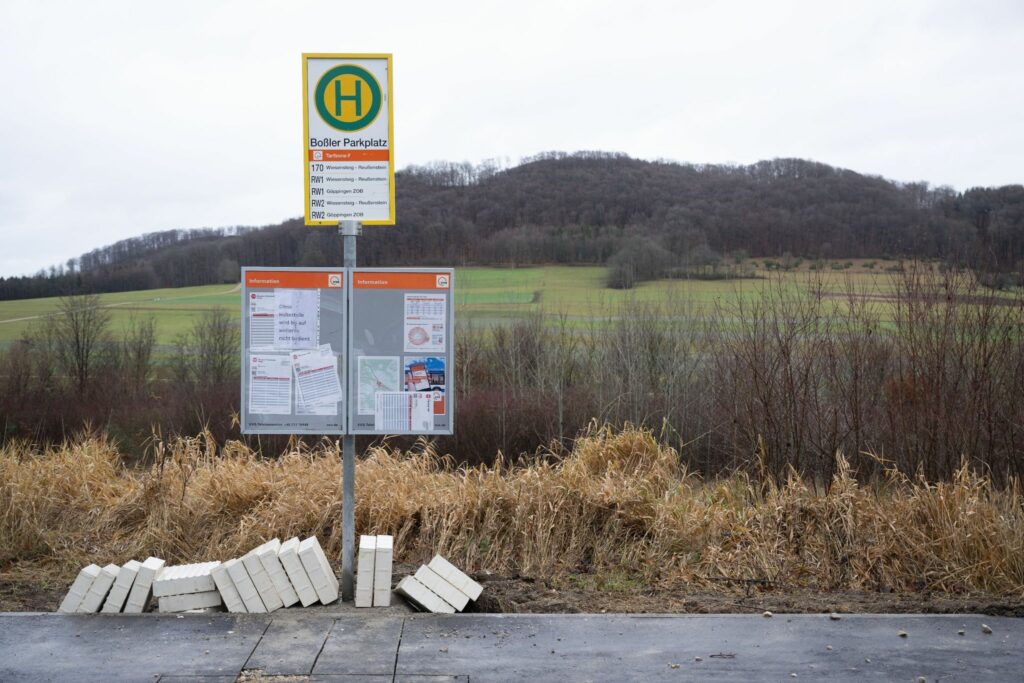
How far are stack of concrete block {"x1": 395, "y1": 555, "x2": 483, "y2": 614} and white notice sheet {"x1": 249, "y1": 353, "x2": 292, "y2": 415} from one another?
1.30 meters

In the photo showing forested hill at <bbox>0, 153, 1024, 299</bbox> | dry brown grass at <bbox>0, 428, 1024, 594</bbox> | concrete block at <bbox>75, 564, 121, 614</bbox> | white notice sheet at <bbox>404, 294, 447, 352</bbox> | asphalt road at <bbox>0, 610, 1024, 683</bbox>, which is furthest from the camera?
forested hill at <bbox>0, 153, 1024, 299</bbox>

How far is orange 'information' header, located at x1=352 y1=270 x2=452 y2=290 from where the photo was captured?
574 cm

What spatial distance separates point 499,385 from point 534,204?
18.2 m

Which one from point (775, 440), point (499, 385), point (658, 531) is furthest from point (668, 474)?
point (499, 385)

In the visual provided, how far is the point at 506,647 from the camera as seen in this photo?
16.7 feet

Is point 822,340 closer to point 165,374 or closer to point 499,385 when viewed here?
point 499,385

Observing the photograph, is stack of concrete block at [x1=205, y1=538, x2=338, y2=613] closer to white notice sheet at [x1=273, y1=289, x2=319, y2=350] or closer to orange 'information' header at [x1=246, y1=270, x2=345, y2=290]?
white notice sheet at [x1=273, y1=289, x2=319, y2=350]

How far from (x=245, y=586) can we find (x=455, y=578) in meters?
1.28

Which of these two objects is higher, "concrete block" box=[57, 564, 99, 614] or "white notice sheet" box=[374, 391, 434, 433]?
"white notice sheet" box=[374, 391, 434, 433]

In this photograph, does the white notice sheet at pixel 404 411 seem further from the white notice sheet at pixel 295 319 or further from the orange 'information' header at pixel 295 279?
the orange 'information' header at pixel 295 279

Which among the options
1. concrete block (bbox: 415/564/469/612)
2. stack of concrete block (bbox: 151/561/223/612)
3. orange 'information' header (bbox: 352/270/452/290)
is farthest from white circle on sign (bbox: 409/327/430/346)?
stack of concrete block (bbox: 151/561/223/612)

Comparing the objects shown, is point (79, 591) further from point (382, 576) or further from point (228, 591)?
point (382, 576)

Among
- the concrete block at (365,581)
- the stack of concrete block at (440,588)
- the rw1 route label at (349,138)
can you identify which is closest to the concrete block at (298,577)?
the concrete block at (365,581)

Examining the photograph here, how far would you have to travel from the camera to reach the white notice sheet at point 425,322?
19.0ft
